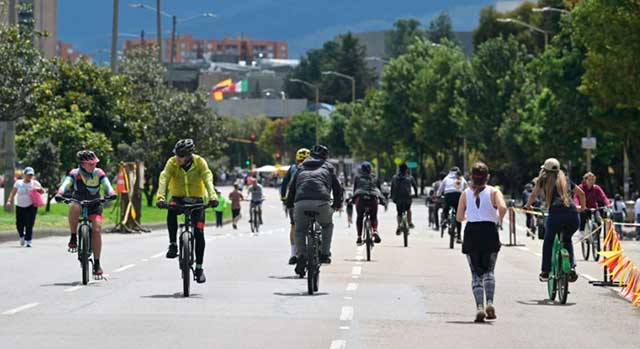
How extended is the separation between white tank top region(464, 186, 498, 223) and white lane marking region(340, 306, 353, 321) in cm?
164

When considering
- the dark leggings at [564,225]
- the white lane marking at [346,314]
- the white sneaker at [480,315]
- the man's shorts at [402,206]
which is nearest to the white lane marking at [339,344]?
the white lane marking at [346,314]

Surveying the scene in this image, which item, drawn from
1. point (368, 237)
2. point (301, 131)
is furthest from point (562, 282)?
point (301, 131)

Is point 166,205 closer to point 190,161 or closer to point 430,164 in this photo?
point 190,161

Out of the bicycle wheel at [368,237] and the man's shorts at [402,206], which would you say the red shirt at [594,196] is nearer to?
the bicycle wheel at [368,237]

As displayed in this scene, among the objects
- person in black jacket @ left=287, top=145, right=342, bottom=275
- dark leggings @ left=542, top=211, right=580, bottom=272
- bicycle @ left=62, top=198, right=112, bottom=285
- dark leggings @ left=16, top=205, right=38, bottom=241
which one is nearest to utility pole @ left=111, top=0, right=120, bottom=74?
dark leggings @ left=16, top=205, right=38, bottom=241

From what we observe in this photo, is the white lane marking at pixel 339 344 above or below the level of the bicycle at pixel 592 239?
below

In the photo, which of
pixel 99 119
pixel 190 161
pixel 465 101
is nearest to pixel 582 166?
pixel 465 101

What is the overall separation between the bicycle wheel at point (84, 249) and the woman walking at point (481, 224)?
5637mm

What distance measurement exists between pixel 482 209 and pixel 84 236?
235 inches

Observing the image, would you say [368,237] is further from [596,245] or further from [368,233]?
[596,245]

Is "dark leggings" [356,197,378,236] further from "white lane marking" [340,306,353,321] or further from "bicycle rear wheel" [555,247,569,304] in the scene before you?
"white lane marking" [340,306,353,321]

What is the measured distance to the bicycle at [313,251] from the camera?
18109 mm

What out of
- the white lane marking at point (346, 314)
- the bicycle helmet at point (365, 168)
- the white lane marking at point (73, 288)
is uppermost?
the bicycle helmet at point (365, 168)

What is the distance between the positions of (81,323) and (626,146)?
149 ft
